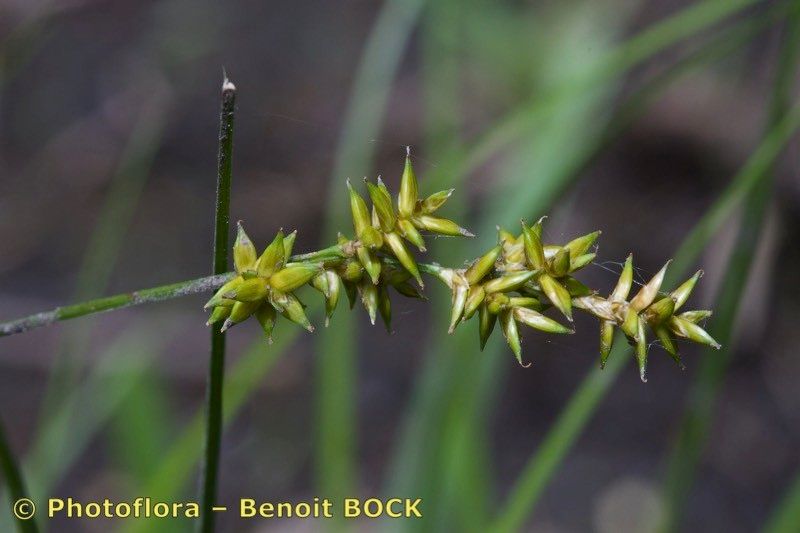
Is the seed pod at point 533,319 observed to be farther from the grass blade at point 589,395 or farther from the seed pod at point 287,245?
the grass blade at point 589,395

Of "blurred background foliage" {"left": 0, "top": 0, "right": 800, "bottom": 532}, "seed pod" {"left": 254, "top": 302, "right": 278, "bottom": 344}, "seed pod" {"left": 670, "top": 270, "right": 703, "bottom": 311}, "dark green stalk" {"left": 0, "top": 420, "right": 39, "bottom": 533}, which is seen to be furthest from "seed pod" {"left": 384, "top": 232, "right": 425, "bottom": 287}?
"blurred background foliage" {"left": 0, "top": 0, "right": 800, "bottom": 532}

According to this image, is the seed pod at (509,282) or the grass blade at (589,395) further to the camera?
the grass blade at (589,395)

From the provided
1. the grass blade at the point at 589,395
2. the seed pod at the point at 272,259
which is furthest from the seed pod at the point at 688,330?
the grass blade at the point at 589,395

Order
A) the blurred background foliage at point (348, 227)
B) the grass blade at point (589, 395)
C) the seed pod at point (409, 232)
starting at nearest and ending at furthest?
1. the seed pod at point (409, 232)
2. the grass blade at point (589, 395)
3. the blurred background foliage at point (348, 227)

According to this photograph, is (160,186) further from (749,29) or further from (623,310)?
(623,310)

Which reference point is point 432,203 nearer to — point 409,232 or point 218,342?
point 409,232

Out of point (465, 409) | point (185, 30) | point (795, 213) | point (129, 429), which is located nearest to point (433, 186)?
point (465, 409)
